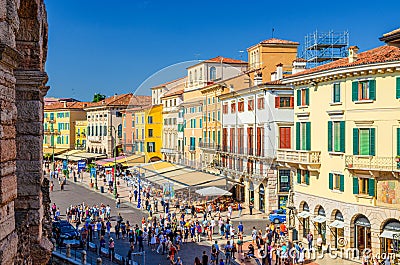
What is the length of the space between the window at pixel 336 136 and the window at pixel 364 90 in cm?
145

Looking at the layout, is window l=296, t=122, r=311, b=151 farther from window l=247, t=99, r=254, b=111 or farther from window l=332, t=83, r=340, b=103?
window l=247, t=99, r=254, b=111

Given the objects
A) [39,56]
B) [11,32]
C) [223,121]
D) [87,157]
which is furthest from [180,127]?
[87,157]

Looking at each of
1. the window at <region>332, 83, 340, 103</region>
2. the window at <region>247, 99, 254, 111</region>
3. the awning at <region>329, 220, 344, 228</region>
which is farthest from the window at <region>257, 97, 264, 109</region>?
the awning at <region>329, 220, 344, 228</region>

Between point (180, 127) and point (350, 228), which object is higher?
point (180, 127)

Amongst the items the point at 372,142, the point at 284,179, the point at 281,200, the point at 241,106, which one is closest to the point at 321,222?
the point at 372,142

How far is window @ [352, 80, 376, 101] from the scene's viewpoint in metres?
24.3

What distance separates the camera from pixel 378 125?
23938 mm

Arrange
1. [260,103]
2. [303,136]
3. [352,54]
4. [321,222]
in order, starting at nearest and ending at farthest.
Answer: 1. [352,54]
2. [321,222]
3. [303,136]
4. [260,103]

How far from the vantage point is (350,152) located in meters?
25.4

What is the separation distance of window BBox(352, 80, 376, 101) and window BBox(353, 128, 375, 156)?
1.34 meters

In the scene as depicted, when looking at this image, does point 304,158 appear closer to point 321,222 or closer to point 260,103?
point 321,222

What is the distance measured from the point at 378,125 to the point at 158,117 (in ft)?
55.5

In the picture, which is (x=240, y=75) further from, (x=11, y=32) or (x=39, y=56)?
(x=11, y=32)

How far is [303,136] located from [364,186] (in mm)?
5321
